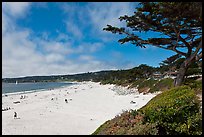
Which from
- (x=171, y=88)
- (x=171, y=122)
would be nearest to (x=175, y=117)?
(x=171, y=122)

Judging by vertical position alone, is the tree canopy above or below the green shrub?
above

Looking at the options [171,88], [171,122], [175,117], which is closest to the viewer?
[171,122]

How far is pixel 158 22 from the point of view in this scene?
12820mm

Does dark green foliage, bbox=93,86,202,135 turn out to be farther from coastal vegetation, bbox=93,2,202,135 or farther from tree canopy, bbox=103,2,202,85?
tree canopy, bbox=103,2,202,85

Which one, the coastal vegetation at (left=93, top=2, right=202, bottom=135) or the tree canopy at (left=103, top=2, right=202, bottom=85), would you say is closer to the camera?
the coastal vegetation at (left=93, top=2, right=202, bottom=135)

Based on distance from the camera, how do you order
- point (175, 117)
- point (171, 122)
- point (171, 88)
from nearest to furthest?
point (171, 122) → point (175, 117) → point (171, 88)

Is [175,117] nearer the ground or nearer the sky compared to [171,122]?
nearer the sky

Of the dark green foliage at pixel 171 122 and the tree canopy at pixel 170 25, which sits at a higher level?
the tree canopy at pixel 170 25

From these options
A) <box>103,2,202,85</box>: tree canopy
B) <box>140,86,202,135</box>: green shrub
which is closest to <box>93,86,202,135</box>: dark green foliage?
<box>140,86,202,135</box>: green shrub

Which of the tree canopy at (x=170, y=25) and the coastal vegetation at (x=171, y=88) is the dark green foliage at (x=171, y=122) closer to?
the coastal vegetation at (x=171, y=88)

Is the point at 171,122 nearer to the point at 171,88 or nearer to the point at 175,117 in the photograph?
the point at 175,117

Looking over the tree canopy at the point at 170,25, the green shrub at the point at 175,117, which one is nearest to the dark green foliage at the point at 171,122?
the green shrub at the point at 175,117

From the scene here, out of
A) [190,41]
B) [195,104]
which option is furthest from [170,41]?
[195,104]

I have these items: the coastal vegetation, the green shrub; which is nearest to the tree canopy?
the coastal vegetation
